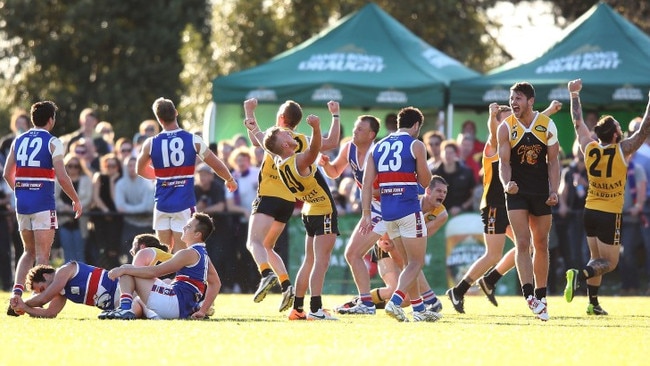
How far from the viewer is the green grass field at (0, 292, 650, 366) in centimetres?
971

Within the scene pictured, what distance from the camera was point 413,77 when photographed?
81.5 ft

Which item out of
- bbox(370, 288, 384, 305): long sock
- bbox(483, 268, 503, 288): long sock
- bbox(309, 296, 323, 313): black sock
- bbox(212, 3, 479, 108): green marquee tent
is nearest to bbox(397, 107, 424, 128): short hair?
bbox(309, 296, 323, 313): black sock

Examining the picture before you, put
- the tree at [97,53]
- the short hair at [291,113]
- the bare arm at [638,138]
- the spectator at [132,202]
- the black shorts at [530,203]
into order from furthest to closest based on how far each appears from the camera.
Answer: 1. the tree at [97,53]
2. the spectator at [132,202]
3. the bare arm at [638,138]
4. the short hair at [291,113]
5. the black shorts at [530,203]

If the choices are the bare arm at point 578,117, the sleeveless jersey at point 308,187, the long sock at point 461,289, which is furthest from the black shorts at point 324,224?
the bare arm at point 578,117

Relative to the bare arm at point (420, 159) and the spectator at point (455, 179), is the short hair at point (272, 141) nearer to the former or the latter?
the bare arm at point (420, 159)

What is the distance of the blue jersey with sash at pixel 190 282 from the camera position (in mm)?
13453

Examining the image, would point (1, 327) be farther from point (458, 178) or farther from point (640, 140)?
point (458, 178)

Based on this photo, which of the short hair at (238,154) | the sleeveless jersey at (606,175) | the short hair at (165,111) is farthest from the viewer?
the short hair at (238,154)

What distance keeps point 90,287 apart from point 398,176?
2.93 metres

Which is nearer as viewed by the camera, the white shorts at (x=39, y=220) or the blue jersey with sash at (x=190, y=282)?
the blue jersey with sash at (x=190, y=282)

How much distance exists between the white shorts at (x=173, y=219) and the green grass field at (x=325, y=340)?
979mm

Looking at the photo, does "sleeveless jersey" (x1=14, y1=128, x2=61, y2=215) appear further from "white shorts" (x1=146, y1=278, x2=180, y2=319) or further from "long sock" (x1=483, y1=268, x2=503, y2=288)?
"long sock" (x1=483, y1=268, x2=503, y2=288)

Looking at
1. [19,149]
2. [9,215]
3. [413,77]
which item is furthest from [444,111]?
[19,149]

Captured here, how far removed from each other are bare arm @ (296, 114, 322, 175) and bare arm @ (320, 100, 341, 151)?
19.8 inches
